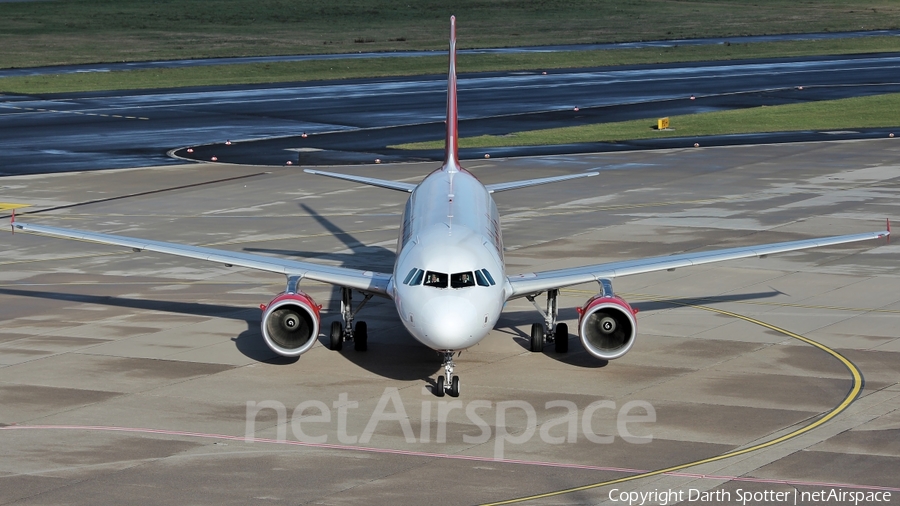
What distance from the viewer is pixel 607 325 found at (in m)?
27.4

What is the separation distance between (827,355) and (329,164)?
118 feet

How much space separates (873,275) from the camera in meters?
37.4

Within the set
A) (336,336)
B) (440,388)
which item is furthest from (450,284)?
(336,336)

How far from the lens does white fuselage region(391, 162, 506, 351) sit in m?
24.9

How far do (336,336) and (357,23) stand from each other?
13229 centimetres

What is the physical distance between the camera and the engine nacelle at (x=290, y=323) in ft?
90.7

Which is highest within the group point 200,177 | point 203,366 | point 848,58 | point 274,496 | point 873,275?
point 848,58

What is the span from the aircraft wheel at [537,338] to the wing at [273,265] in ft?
12.2

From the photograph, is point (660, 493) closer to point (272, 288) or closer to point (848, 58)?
point (272, 288)

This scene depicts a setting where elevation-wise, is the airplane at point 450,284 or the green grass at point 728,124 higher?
the green grass at point 728,124

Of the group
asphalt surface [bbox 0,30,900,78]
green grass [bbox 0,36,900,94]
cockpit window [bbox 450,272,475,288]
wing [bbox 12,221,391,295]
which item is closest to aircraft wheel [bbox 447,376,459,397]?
cockpit window [bbox 450,272,475,288]

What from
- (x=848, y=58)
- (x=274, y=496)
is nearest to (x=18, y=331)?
(x=274, y=496)

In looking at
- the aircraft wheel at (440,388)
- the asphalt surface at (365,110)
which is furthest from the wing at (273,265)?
the asphalt surface at (365,110)

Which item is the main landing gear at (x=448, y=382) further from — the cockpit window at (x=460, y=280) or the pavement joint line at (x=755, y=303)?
the pavement joint line at (x=755, y=303)
